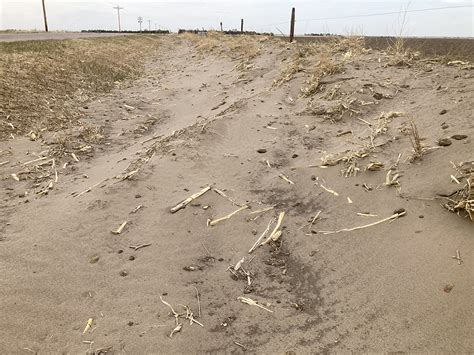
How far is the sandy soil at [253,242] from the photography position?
2.54m

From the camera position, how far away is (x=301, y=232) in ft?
11.4

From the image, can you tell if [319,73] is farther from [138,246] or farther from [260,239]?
[138,246]

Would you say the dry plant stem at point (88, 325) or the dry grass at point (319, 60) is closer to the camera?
the dry plant stem at point (88, 325)

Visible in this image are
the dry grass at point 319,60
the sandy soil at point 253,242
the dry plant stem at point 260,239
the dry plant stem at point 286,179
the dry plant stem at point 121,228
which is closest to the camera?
the sandy soil at point 253,242

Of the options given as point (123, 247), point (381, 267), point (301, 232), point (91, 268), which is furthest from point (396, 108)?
point (91, 268)

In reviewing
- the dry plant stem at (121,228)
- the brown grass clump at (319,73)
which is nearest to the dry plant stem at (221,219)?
the dry plant stem at (121,228)

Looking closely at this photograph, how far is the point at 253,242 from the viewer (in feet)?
11.4

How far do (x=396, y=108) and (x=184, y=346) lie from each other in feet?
13.9

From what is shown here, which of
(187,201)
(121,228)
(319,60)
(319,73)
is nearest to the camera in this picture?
(121,228)

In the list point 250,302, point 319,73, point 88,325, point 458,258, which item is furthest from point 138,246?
point 319,73

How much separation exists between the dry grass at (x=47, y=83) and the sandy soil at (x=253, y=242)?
1222 millimetres

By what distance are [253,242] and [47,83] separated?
23.5 ft

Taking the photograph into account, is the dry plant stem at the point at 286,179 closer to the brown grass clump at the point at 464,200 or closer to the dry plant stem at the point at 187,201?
the dry plant stem at the point at 187,201

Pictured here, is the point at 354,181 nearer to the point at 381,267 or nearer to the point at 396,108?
Result: the point at 381,267
